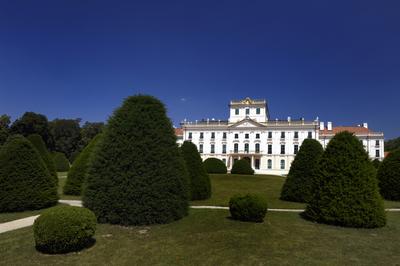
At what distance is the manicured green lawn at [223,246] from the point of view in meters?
6.16

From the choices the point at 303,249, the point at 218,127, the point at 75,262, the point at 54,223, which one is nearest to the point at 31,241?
the point at 54,223

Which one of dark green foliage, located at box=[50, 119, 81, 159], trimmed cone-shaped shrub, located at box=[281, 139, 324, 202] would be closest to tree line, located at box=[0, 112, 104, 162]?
dark green foliage, located at box=[50, 119, 81, 159]

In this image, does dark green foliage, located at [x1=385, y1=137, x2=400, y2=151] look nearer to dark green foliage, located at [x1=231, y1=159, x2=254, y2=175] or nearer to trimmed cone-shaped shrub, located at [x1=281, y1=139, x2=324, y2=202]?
dark green foliage, located at [x1=231, y1=159, x2=254, y2=175]

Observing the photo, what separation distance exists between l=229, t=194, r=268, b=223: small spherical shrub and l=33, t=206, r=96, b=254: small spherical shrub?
464 cm

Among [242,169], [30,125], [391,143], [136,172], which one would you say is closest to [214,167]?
[242,169]

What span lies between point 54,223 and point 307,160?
40.9ft

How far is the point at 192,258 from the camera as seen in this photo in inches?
247

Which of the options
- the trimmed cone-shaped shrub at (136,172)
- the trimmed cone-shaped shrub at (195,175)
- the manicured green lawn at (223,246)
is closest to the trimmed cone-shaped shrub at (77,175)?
the trimmed cone-shaped shrub at (195,175)

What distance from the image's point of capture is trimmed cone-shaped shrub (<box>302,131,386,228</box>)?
9414 mm

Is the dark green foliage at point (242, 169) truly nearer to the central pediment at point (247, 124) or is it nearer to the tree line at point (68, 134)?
the central pediment at point (247, 124)

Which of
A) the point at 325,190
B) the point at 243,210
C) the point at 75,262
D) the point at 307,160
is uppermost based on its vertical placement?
the point at 307,160

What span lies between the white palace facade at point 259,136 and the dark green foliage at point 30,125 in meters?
30.9

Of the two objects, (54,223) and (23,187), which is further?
(23,187)

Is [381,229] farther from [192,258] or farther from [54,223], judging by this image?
[54,223]
